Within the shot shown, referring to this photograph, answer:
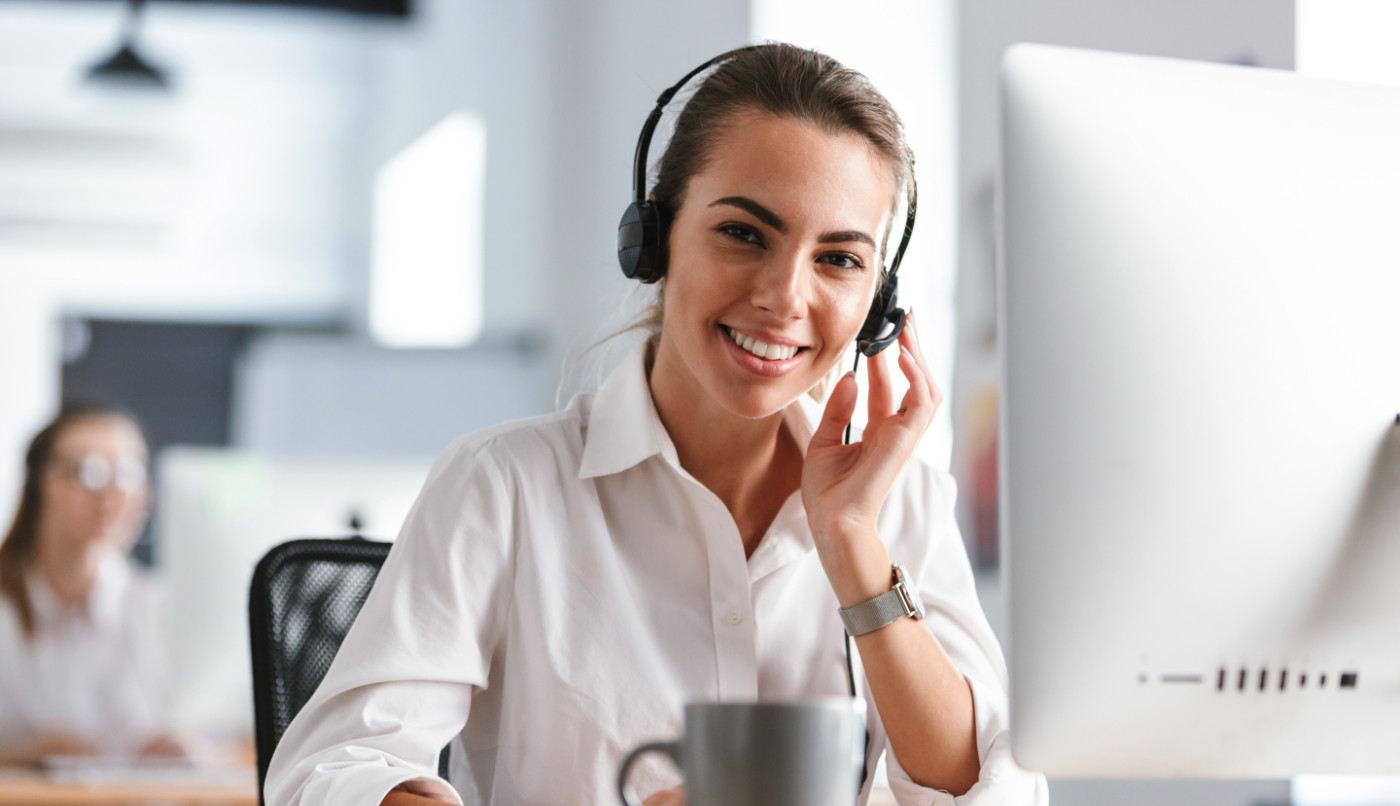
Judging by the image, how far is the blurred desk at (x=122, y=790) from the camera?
2.28 metres

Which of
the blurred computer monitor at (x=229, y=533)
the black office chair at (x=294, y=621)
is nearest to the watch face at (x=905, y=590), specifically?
the black office chair at (x=294, y=621)

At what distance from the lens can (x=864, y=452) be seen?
3.40 ft

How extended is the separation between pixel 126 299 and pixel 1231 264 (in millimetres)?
4852

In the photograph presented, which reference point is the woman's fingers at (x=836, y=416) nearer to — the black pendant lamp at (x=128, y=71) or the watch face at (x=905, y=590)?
the watch face at (x=905, y=590)

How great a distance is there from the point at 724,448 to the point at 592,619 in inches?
9.5

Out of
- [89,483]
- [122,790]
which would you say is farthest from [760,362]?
[89,483]

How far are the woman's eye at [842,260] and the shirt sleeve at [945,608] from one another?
0.24m

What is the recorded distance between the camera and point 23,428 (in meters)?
4.80

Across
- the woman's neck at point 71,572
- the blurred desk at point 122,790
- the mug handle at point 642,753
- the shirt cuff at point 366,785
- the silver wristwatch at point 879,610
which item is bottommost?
the blurred desk at point 122,790

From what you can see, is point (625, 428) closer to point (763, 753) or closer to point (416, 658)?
point (416, 658)

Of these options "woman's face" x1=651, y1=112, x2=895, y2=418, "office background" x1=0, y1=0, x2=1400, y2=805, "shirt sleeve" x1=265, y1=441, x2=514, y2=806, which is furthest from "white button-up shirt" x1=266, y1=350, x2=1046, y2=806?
"office background" x1=0, y1=0, x2=1400, y2=805

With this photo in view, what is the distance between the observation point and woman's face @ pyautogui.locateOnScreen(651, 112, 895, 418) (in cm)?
113

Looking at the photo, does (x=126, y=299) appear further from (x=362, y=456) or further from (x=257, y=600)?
(x=257, y=600)

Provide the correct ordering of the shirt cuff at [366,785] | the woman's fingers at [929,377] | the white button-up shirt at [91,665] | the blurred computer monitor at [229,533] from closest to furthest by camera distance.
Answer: the shirt cuff at [366,785] → the woman's fingers at [929,377] → the blurred computer monitor at [229,533] → the white button-up shirt at [91,665]
